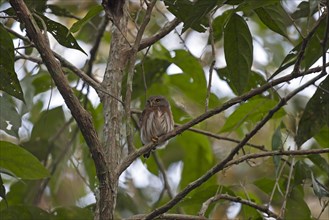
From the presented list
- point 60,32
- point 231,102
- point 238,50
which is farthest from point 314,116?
point 60,32

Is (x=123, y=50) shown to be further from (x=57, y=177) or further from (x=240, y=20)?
(x=57, y=177)

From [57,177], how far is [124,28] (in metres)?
1.79

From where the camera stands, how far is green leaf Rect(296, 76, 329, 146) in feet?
10.9

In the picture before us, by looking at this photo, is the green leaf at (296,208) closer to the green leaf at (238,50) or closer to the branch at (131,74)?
the green leaf at (238,50)

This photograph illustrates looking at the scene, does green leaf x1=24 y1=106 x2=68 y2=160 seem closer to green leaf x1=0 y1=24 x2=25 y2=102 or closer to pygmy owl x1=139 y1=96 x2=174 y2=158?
pygmy owl x1=139 y1=96 x2=174 y2=158

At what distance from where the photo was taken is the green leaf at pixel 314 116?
3334 mm

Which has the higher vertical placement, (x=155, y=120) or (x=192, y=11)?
(x=192, y=11)

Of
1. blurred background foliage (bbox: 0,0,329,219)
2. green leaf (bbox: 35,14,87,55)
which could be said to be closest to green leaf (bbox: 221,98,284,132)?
blurred background foliage (bbox: 0,0,329,219)

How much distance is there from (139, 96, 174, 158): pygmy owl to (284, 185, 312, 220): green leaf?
783mm

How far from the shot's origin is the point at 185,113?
4.86 meters

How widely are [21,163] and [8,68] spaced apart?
630 mm

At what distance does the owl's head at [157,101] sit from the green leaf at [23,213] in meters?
0.91

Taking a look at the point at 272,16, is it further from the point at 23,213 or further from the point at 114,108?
the point at 23,213

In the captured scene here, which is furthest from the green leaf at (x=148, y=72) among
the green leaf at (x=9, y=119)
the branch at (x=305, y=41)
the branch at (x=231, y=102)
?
the branch at (x=305, y=41)
